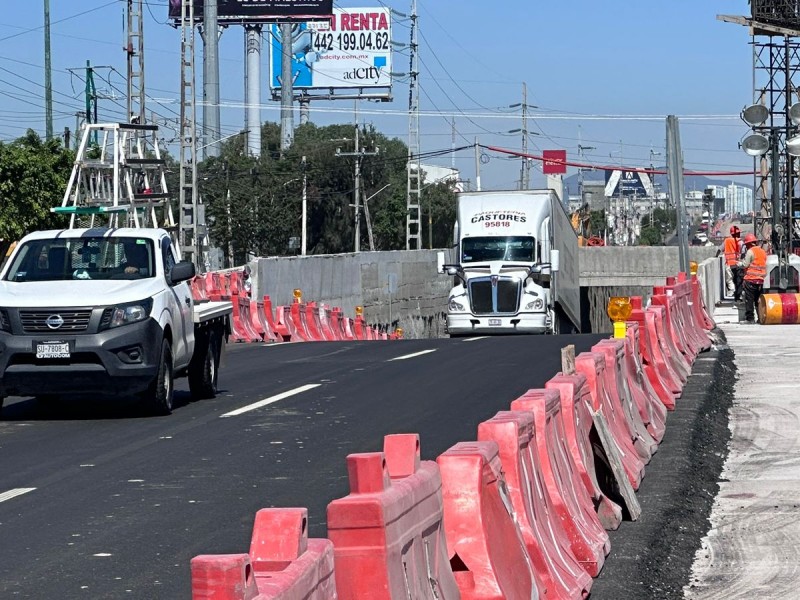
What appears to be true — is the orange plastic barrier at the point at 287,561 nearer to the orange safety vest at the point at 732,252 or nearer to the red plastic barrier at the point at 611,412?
the red plastic barrier at the point at 611,412

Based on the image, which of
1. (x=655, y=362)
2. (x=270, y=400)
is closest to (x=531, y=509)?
(x=270, y=400)

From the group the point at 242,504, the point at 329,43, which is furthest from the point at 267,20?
the point at 242,504

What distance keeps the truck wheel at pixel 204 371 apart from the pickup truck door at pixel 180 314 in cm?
40

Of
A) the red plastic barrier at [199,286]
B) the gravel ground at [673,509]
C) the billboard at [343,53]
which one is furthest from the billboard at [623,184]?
the gravel ground at [673,509]

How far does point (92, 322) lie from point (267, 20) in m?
90.2

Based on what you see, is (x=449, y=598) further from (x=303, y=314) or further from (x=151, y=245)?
(x=303, y=314)

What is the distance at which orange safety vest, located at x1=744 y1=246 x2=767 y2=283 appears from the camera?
30250 mm

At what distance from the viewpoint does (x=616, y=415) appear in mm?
10633

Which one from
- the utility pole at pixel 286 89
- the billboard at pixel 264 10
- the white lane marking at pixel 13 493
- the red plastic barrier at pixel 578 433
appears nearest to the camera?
the red plastic barrier at pixel 578 433

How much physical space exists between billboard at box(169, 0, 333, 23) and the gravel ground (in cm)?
8811

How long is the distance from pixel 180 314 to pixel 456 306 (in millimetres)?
23012

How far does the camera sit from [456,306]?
37.3 meters

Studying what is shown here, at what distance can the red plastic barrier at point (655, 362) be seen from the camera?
1487 centimetres

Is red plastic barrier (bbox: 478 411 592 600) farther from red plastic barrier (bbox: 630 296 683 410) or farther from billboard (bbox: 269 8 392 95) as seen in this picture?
billboard (bbox: 269 8 392 95)
